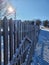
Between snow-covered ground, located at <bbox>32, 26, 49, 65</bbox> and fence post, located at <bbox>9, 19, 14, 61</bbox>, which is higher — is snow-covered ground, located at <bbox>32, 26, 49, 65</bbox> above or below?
below

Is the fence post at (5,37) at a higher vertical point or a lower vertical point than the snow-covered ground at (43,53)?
higher

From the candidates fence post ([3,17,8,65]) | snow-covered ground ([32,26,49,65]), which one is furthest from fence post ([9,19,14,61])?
snow-covered ground ([32,26,49,65])

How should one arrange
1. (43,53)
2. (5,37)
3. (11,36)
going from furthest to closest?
(43,53) → (11,36) → (5,37)

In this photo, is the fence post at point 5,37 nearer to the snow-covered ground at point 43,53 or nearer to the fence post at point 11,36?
the fence post at point 11,36

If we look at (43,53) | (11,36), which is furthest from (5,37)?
(43,53)

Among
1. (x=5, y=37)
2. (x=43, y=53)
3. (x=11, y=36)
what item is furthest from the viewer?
(x=43, y=53)

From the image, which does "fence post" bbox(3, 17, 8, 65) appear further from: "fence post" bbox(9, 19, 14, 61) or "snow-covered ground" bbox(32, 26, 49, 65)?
"snow-covered ground" bbox(32, 26, 49, 65)

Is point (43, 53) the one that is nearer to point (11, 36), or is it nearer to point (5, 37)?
point (11, 36)

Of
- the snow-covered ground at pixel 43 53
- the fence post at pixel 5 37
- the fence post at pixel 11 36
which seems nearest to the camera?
the fence post at pixel 5 37

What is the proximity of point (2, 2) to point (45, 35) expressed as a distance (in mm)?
3412

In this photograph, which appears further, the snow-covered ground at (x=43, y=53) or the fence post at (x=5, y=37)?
the snow-covered ground at (x=43, y=53)

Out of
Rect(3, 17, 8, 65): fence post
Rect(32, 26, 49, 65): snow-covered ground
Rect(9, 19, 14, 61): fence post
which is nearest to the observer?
Rect(3, 17, 8, 65): fence post

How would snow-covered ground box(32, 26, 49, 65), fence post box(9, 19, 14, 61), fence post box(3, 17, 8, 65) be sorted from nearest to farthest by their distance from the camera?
fence post box(3, 17, 8, 65), fence post box(9, 19, 14, 61), snow-covered ground box(32, 26, 49, 65)

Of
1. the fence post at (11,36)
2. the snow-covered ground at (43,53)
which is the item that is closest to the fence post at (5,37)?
the fence post at (11,36)
